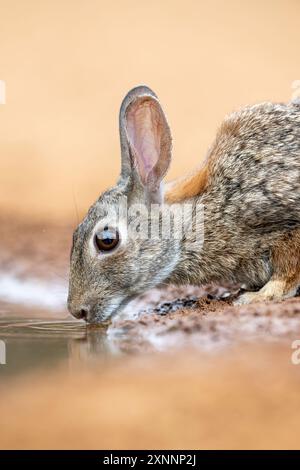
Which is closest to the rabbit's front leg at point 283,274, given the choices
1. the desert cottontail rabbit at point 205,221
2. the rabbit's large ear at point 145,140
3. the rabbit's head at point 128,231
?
the desert cottontail rabbit at point 205,221

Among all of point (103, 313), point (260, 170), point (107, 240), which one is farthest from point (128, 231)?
point (260, 170)

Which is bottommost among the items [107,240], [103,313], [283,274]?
[103,313]

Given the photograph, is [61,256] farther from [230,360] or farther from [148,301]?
[230,360]

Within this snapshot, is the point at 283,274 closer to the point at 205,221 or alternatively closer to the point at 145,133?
the point at 205,221

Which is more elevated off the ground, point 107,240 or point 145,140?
point 145,140

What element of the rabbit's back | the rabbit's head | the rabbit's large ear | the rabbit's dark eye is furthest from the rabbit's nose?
the rabbit's back

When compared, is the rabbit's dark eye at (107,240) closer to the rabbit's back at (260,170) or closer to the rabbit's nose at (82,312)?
the rabbit's nose at (82,312)
